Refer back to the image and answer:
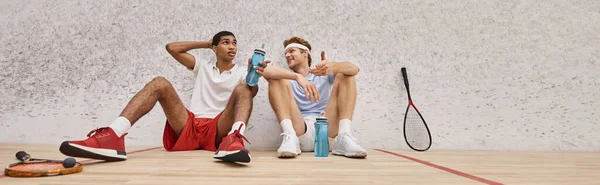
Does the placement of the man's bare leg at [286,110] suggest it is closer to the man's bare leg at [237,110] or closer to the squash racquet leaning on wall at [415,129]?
the man's bare leg at [237,110]

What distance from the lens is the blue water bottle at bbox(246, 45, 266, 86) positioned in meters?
1.53

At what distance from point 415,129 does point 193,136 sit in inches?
51.3

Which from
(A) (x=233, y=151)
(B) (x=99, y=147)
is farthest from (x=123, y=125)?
(A) (x=233, y=151)

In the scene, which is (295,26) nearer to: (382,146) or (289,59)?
(289,59)

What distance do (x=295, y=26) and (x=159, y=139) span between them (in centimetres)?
109

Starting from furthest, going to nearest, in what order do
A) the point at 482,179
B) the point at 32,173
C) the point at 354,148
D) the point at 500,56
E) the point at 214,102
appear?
1. the point at 500,56
2. the point at 214,102
3. the point at 354,148
4. the point at 482,179
5. the point at 32,173

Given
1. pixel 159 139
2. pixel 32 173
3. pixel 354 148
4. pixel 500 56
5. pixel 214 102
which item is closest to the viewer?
pixel 32 173

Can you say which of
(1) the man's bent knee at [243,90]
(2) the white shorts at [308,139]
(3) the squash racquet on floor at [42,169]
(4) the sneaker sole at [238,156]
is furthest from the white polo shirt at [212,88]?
(3) the squash racquet on floor at [42,169]

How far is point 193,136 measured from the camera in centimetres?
175

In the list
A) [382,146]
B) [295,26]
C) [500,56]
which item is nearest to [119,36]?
[295,26]

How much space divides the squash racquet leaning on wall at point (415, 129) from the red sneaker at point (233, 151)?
121 centimetres

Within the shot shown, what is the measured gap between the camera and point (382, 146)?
7.45ft

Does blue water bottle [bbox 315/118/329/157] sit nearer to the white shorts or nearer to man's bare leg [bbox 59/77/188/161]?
the white shorts

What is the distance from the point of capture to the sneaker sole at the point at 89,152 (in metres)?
1.09
